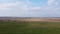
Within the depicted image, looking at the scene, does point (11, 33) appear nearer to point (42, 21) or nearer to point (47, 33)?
point (47, 33)

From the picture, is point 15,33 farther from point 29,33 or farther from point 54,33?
point 54,33

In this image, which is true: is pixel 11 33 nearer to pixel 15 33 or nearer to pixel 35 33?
pixel 15 33

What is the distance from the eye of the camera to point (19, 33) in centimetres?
616

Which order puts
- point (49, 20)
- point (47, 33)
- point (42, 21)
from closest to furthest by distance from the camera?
point (47, 33) < point (49, 20) < point (42, 21)

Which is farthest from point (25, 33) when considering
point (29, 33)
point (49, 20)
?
point (49, 20)

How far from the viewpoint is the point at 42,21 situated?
11.1 metres

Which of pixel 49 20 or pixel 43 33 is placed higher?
pixel 49 20

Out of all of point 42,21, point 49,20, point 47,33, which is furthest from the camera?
point 42,21

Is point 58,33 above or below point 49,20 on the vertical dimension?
below

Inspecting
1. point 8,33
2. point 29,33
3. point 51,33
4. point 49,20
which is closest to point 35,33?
point 29,33

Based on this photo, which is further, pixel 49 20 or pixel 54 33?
pixel 49 20

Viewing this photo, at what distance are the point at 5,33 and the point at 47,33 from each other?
1783mm

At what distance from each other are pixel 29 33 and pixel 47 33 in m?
0.83

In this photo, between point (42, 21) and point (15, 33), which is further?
point (42, 21)
